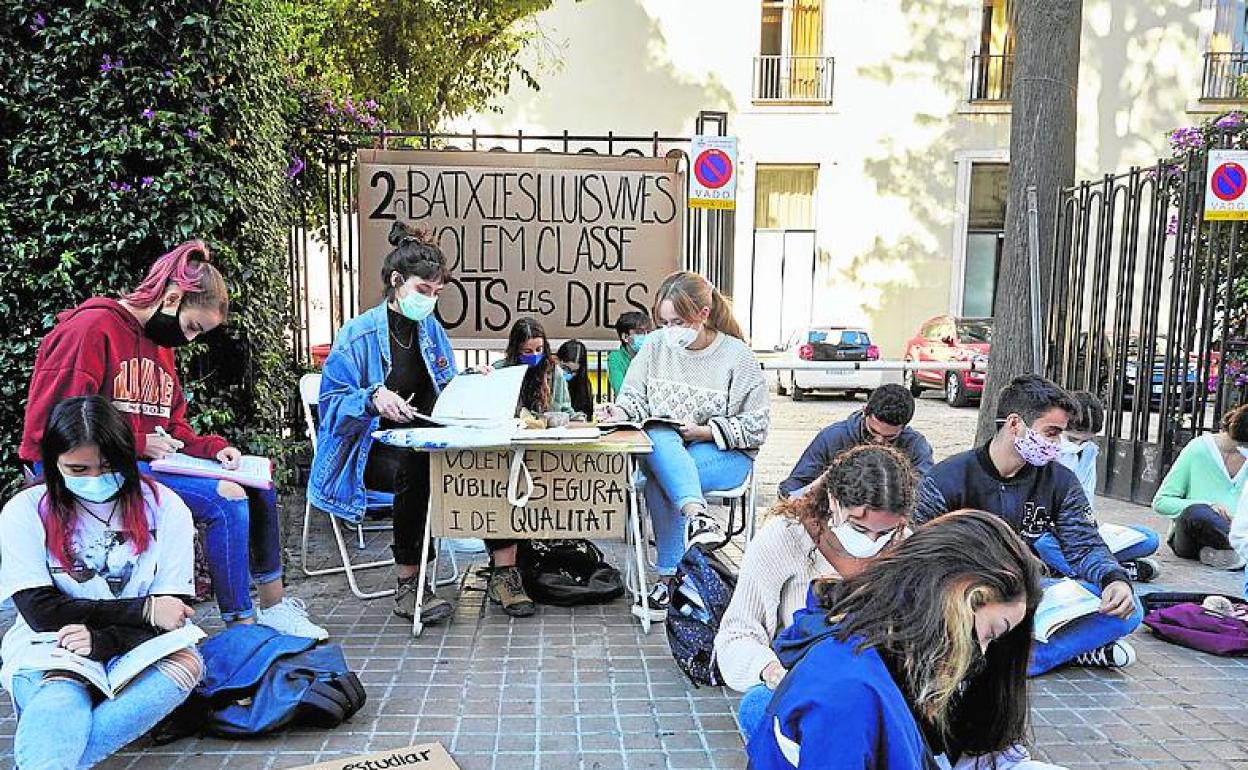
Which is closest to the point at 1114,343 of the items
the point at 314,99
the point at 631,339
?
the point at 631,339

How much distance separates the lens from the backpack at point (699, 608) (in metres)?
3.43

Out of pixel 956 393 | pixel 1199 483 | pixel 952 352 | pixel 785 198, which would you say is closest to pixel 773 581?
pixel 1199 483

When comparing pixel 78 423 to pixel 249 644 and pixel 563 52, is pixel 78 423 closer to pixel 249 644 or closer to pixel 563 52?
pixel 249 644

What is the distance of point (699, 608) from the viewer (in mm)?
3469

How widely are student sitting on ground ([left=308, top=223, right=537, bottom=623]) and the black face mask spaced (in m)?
0.72

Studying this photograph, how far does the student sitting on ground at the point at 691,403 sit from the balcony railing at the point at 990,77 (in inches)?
573

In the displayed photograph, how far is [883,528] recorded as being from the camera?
105 inches

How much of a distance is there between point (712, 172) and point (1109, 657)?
3577 mm

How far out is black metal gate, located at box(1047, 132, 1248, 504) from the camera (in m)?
6.79

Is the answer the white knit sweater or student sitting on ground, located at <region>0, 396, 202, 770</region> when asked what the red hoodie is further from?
the white knit sweater

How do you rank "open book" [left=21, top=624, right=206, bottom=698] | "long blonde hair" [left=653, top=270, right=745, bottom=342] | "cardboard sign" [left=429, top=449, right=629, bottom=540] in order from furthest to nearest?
"long blonde hair" [left=653, top=270, right=745, bottom=342]
"cardboard sign" [left=429, top=449, right=629, bottom=540]
"open book" [left=21, top=624, right=206, bottom=698]

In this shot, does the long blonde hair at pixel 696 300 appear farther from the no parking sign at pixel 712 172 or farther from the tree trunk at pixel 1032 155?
the tree trunk at pixel 1032 155

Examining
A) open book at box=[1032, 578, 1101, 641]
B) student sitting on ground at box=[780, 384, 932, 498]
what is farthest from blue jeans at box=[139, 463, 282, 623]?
open book at box=[1032, 578, 1101, 641]

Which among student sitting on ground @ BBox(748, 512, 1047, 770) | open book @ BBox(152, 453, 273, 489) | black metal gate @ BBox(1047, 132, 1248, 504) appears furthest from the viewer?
black metal gate @ BBox(1047, 132, 1248, 504)
